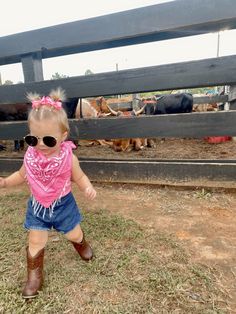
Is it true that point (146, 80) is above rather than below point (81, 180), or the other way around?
above

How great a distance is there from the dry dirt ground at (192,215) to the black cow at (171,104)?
14.6 ft

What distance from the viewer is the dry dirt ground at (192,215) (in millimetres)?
1849

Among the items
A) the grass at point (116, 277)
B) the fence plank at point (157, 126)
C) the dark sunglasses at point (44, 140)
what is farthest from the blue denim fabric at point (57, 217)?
the fence plank at point (157, 126)

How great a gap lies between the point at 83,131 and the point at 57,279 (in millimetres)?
1981

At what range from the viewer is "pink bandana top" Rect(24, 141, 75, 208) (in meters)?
1.64

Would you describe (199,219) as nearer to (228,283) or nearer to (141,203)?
(141,203)

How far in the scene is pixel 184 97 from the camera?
7.18 m

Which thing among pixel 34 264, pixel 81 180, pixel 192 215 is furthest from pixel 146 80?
pixel 34 264

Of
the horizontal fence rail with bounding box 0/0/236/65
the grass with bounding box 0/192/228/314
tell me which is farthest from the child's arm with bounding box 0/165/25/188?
the horizontal fence rail with bounding box 0/0/236/65

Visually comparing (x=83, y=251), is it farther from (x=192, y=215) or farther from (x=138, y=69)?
(x=138, y=69)

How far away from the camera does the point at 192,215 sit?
2533mm

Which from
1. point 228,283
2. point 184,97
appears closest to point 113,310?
point 228,283

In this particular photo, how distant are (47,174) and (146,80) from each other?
1.77 m

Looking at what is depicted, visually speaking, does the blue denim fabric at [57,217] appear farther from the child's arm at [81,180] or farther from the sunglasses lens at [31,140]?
the sunglasses lens at [31,140]
